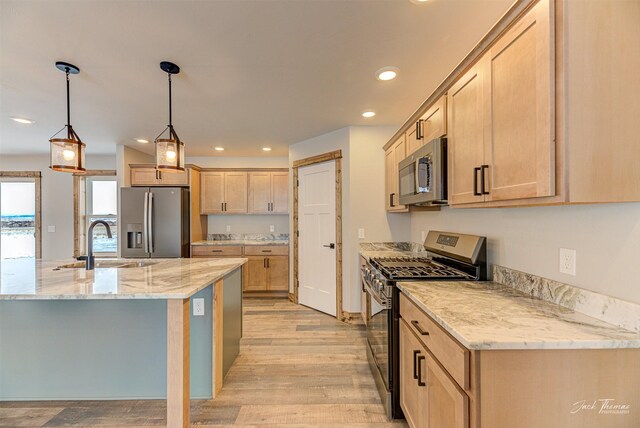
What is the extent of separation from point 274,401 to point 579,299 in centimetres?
197

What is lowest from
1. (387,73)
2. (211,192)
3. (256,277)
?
(256,277)

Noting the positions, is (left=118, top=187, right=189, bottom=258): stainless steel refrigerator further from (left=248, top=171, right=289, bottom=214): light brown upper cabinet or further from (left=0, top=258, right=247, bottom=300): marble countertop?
(left=0, top=258, right=247, bottom=300): marble countertop

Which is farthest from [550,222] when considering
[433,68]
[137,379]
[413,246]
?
[137,379]

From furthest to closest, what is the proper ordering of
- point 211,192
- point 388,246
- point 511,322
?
point 211,192 < point 388,246 < point 511,322

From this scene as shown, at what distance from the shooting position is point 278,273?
461 centimetres

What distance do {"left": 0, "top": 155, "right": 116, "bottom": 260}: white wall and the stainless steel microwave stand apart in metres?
5.70

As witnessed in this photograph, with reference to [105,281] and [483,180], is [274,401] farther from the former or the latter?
[483,180]

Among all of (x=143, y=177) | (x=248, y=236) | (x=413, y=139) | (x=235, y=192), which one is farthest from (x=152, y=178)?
(x=413, y=139)

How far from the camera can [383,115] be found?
316cm

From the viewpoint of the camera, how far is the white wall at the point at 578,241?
3.43 feet

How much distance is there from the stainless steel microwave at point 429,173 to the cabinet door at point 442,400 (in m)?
1.04

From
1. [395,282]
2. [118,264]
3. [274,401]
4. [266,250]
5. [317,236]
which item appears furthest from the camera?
[266,250]

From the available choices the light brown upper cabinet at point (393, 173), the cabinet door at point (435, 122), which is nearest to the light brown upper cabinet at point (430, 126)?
the cabinet door at point (435, 122)

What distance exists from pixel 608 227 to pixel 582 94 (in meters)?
0.55
